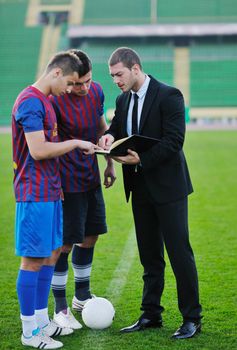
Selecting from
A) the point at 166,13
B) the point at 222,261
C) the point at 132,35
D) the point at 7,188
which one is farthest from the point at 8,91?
the point at 222,261

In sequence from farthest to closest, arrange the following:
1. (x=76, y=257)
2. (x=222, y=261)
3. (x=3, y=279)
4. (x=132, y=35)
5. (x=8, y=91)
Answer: (x=132, y=35), (x=8, y=91), (x=222, y=261), (x=3, y=279), (x=76, y=257)

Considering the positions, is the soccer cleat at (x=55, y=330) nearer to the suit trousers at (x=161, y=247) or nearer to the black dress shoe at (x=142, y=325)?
the black dress shoe at (x=142, y=325)

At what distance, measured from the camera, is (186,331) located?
164 inches

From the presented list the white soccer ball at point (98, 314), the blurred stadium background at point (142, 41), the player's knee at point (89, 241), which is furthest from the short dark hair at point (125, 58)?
the blurred stadium background at point (142, 41)

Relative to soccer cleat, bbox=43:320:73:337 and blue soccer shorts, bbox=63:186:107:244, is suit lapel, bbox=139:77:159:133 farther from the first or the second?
soccer cleat, bbox=43:320:73:337

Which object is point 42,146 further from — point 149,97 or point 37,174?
point 149,97

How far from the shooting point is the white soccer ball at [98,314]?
434cm

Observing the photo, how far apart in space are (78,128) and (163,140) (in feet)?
1.99

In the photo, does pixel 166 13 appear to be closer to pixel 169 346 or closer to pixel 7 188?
pixel 7 188

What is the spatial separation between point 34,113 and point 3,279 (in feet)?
8.16

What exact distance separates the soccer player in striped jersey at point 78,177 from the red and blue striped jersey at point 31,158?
36cm

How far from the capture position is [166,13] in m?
45.2

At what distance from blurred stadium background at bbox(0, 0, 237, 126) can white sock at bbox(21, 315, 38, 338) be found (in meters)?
33.5

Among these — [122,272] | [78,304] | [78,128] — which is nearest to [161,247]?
[78,304]
